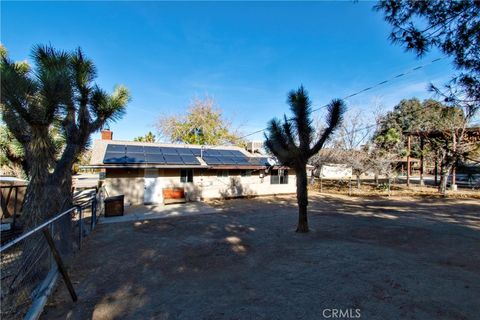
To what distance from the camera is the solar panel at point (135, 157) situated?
1301 cm

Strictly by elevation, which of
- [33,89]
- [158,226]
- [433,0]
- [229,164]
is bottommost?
[158,226]

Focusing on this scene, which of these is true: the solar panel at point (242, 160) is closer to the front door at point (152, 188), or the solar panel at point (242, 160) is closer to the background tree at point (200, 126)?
the front door at point (152, 188)

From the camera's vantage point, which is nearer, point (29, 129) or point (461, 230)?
point (29, 129)

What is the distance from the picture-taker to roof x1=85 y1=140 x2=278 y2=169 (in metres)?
12.8

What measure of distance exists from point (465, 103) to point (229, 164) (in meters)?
12.6

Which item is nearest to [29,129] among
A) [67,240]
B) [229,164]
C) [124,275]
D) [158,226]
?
[67,240]

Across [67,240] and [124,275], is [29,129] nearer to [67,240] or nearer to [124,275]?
[67,240]

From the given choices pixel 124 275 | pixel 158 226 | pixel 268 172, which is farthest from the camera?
pixel 268 172

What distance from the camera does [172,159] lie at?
14.5m

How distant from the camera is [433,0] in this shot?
3.58m

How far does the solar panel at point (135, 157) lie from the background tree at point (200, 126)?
13979 millimetres

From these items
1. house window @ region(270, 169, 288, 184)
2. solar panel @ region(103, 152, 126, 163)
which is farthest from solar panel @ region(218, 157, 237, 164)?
solar panel @ region(103, 152, 126, 163)

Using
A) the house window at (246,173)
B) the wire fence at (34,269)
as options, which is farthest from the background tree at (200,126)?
the wire fence at (34,269)

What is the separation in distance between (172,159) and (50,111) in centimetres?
1017
